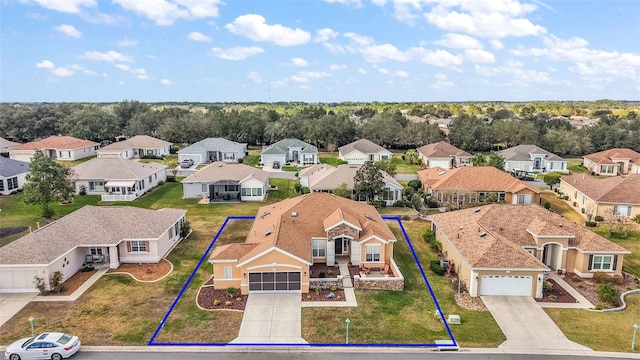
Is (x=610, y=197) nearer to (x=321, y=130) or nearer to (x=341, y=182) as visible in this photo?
(x=341, y=182)

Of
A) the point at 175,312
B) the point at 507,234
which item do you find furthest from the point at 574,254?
the point at 175,312

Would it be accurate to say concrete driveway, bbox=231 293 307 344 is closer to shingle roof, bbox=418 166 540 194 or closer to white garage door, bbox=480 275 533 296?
white garage door, bbox=480 275 533 296

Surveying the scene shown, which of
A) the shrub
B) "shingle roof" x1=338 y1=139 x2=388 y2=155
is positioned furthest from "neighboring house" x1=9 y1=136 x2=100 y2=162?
the shrub

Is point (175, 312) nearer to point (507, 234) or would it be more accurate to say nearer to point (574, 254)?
point (507, 234)

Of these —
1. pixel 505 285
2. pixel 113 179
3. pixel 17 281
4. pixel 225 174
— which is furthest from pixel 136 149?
pixel 505 285

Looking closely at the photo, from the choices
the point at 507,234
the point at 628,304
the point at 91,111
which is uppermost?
the point at 91,111

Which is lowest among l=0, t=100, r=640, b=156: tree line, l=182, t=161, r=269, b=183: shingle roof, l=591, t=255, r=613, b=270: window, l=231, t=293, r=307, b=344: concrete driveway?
l=231, t=293, r=307, b=344: concrete driveway
